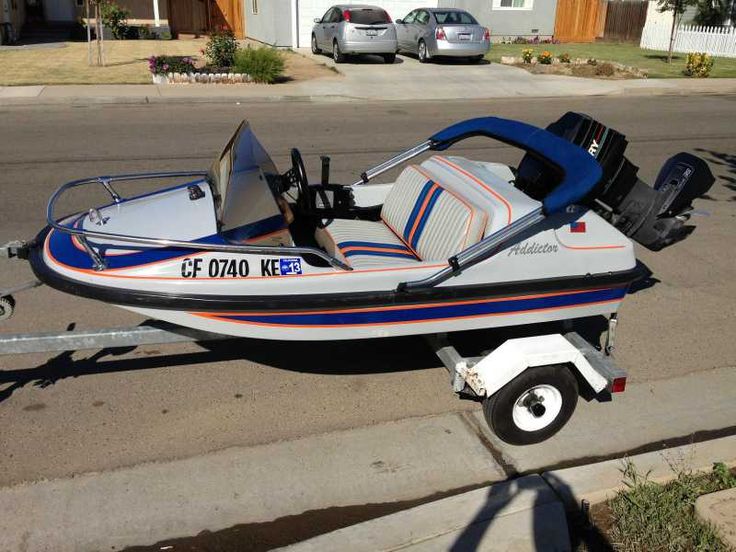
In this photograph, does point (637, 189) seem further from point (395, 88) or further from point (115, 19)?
point (115, 19)

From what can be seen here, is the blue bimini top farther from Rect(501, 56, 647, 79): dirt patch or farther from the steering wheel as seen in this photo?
Rect(501, 56, 647, 79): dirt patch

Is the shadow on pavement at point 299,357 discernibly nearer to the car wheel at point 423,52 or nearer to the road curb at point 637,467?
the road curb at point 637,467

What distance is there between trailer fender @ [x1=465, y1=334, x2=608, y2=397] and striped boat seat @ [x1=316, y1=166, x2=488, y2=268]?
0.69 m

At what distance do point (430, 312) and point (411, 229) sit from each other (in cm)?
99

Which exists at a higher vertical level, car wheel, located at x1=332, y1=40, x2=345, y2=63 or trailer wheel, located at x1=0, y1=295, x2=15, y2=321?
car wheel, located at x1=332, y1=40, x2=345, y2=63

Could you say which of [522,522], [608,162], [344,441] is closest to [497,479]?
[522,522]

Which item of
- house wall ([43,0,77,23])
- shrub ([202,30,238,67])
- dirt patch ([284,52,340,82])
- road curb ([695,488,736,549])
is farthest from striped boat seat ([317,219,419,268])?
house wall ([43,0,77,23])

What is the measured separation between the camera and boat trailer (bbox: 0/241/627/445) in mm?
3848

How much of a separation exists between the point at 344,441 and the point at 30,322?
268 centimetres

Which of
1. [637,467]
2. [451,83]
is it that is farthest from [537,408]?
[451,83]

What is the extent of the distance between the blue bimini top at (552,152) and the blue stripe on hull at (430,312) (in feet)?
1.92

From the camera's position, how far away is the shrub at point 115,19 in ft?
88.7

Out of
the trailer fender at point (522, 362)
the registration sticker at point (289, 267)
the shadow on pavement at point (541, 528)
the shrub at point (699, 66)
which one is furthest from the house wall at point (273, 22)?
the shadow on pavement at point (541, 528)

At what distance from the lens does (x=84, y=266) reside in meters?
3.79
